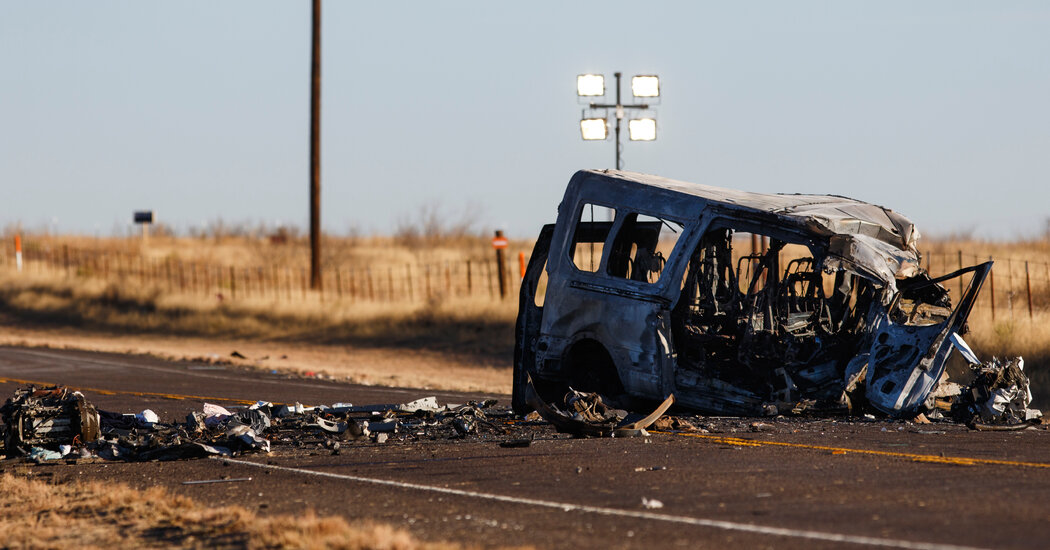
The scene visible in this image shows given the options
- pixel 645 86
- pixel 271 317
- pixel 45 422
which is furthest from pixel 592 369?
pixel 271 317

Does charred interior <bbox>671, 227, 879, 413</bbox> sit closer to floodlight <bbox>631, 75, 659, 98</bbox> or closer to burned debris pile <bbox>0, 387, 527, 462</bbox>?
burned debris pile <bbox>0, 387, 527, 462</bbox>

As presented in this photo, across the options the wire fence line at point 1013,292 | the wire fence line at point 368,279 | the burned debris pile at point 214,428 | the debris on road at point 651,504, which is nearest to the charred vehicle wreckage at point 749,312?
the burned debris pile at point 214,428

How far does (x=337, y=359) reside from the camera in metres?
27.8

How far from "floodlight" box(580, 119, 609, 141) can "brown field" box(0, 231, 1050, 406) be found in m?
4.85

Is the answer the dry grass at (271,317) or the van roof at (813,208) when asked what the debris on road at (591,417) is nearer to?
the van roof at (813,208)

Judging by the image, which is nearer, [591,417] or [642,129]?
[591,417]

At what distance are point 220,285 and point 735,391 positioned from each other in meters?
39.6

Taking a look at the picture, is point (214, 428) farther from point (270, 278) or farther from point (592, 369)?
point (270, 278)

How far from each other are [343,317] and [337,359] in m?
6.52

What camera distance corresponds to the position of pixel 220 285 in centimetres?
4856

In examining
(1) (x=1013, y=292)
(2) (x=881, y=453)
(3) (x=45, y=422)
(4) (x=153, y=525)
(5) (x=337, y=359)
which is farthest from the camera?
(5) (x=337, y=359)

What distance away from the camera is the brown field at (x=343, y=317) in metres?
22.2

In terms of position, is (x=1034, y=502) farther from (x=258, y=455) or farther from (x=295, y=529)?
(x=258, y=455)

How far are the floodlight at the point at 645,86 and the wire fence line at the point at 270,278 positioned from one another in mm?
10594
